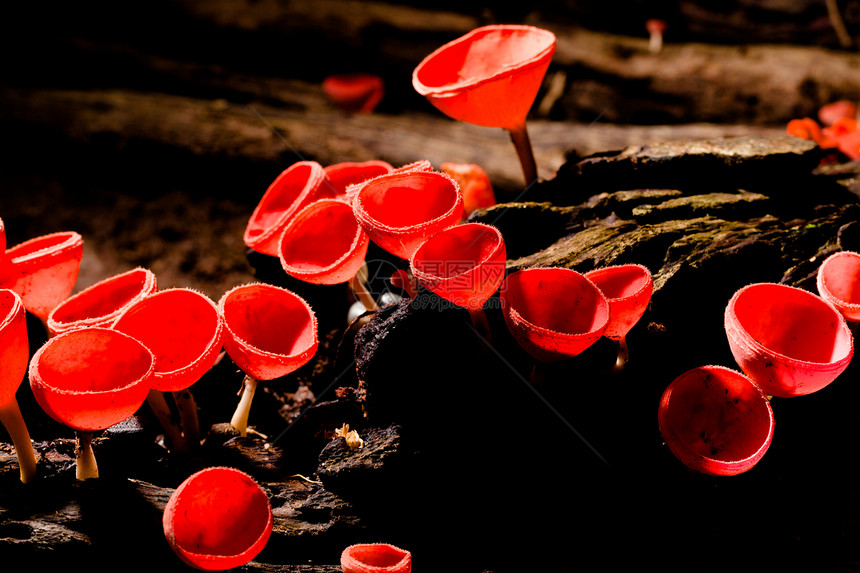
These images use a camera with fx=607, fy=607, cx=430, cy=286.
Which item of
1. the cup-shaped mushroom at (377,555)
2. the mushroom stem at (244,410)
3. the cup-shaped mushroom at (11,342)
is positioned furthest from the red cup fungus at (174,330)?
the cup-shaped mushroom at (377,555)

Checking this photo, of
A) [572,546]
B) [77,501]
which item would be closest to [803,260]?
[572,546]

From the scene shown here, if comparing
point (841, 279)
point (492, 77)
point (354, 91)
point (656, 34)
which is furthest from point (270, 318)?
point (656, 34)

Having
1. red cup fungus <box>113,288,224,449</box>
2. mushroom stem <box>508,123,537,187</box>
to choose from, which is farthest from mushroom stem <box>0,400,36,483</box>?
mushroom stem <box>508,123,537,187</box>

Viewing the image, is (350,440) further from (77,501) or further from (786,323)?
(786,323)

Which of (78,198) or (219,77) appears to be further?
(219,77)

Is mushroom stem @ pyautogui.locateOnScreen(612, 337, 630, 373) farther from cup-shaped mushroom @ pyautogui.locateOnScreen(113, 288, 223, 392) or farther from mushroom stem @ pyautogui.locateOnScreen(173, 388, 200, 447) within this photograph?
mushroom stem @ pyautogui.locateOnScreen(173, 388, 200, 447)

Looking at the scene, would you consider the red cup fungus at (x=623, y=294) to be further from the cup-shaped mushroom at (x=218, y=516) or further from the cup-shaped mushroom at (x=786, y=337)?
the cup-shaped mushroom at (x=218, y=516)

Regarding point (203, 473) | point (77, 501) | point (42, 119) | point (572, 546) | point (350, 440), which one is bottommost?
point (572, 546)
